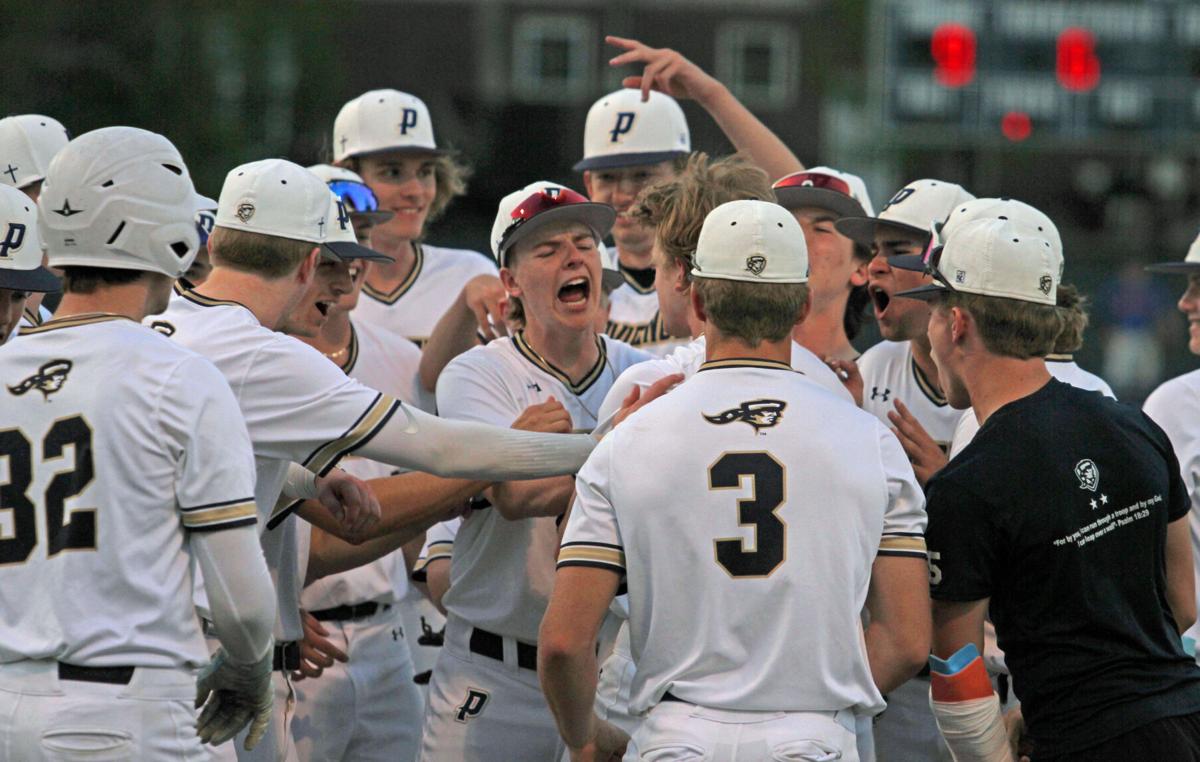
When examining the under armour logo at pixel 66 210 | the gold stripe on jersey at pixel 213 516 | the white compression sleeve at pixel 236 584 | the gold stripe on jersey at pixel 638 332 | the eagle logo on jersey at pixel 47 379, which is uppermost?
the under armour logo at pixel 66 210

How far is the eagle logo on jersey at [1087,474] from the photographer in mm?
A: 4387

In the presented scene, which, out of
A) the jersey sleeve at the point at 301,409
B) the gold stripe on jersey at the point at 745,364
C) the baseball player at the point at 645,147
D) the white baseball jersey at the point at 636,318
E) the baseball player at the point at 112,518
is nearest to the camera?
the baseball player at the point at 112,518

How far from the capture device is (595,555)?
13.7 feet

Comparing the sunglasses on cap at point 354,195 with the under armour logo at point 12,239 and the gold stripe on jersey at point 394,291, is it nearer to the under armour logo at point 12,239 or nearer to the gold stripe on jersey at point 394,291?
the gold stripe on jersey at point 394,291

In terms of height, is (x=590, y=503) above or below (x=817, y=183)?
below

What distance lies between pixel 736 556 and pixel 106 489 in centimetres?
148

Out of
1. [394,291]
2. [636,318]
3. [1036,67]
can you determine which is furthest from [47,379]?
[1036,67]

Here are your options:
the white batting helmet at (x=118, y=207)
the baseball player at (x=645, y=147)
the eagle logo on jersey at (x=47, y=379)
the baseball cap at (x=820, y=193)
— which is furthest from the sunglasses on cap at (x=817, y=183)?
the eagle logo on jersey at (x=47, y=379)

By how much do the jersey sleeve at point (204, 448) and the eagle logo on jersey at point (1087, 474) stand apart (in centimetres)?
209

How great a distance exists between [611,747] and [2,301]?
2.36m

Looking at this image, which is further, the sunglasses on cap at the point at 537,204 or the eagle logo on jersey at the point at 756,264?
the sunglasses on cap at the point at 537,204

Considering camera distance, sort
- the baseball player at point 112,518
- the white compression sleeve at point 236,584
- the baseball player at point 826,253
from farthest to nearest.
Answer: the baseball player at point 826,253, the white compression sleeve at point 236,584, the baseball player at point 112,518

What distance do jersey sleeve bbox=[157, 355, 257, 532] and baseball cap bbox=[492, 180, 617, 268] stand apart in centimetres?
181

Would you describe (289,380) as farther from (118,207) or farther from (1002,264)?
(1002,264)
